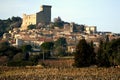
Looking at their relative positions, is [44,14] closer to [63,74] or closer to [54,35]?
[54,35]

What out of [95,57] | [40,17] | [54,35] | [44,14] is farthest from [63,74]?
[40,17]

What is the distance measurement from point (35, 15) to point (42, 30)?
19.4 ft

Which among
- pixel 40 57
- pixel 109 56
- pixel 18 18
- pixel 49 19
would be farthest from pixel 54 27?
pixel 109 56

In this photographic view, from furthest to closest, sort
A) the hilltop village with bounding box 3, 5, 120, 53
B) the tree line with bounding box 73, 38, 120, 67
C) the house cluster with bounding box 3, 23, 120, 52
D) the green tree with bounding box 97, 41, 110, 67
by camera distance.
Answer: the hilltop village with bounding box 3, 5, 120, 53 < the house cluster with bounding box 3, 23, 120, 52 < the tree line with bounding box 73, 38, 120, 67 < the green tree with bounding box 97, 41, 110, 67

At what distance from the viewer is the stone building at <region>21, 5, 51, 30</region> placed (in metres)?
134

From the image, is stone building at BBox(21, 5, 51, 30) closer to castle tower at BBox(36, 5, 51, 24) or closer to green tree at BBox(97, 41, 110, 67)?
castle tower at BBox(36, 5, 51, 24)

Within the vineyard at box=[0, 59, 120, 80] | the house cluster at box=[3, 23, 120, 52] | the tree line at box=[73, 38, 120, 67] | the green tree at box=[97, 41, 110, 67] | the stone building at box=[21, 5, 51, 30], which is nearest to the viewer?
the vineyard at box=[0, 59, 120, 80]

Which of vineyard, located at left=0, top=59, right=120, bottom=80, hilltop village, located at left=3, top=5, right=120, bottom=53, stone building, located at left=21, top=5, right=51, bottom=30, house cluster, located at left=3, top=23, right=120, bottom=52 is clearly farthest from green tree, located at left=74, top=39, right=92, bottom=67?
stone building, located at left=21, top=5, right=51, bottom=30

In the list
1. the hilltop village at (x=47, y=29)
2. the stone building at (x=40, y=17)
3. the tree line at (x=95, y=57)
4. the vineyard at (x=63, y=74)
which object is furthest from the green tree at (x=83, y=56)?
the stone building at (x=40, y=17)

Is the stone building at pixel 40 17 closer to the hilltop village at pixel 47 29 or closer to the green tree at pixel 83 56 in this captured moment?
the hilltop village at pixel 47 29

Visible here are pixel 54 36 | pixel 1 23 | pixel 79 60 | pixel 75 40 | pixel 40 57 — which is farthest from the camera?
pixel 1 23

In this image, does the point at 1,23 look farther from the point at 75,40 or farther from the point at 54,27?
the point at 75,40

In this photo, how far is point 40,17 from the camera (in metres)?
135

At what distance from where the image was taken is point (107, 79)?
23.1 m
